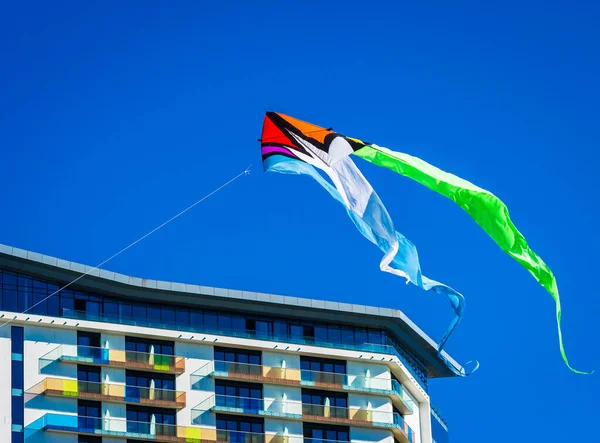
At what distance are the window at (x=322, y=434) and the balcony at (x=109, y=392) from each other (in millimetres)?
9993

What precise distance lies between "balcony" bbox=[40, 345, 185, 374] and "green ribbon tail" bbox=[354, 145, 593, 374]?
5726cm

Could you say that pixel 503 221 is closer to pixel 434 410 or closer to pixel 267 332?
pixel 267 332

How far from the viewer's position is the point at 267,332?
154 metres

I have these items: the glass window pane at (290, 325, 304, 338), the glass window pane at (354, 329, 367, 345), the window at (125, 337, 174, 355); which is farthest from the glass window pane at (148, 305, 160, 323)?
the glass window pane at (354, 329, 367, 345)

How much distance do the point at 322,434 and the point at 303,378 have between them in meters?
4.16

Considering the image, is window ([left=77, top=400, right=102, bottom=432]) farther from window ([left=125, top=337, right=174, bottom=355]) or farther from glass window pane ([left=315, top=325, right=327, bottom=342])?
glass window pane ([left=315, top=325, right=327, bottom=342])

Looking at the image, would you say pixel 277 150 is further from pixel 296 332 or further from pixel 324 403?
pixel 296 332

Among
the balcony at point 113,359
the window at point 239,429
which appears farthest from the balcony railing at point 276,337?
the window at point 239,429

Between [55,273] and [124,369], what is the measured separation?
314 inches

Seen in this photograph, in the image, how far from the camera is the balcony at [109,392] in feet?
461

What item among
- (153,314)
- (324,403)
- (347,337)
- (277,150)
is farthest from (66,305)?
(277,150)

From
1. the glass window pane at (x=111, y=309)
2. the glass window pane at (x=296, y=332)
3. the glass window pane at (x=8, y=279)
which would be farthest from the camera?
the glass window pane at (x=296, y=332)

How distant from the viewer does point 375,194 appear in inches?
3590

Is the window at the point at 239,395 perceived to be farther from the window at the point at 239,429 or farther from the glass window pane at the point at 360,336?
the glass window pane at the point at 360,336
